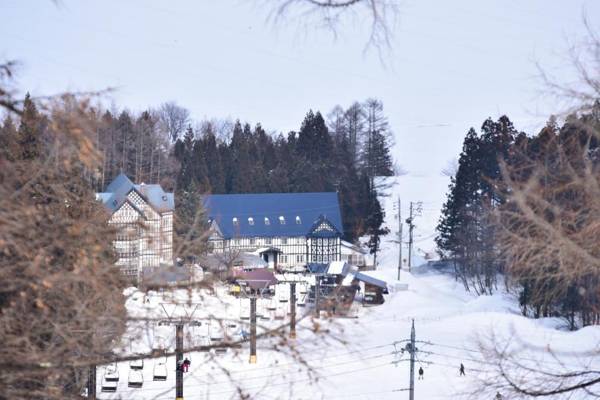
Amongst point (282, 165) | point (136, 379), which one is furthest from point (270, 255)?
point (136, 379)

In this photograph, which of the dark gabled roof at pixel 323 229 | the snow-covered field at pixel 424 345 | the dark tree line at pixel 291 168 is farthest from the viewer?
the dark tree line at pixel 291 168

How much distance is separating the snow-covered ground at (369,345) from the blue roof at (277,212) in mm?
3399

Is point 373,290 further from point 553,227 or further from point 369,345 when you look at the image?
point 553,227

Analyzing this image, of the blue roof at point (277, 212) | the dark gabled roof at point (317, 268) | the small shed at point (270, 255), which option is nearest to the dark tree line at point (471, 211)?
the dark gabled roof at point (317, 268)

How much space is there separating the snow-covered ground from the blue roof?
11.2 ft

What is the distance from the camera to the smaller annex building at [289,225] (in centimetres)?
3005

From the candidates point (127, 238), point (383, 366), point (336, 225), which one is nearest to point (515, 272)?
point (127, 238)

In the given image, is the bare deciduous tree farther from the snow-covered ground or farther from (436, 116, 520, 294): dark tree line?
(436, 116, 520, 294): dark tree line

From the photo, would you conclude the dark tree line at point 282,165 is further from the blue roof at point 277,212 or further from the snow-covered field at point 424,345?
the snow-covered field at point 424,345

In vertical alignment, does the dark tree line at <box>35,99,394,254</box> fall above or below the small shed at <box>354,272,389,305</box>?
above

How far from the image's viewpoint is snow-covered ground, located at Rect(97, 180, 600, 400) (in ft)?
8.54

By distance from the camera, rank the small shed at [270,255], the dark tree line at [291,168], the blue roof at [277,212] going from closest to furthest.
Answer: the small shed at [270,255] < the blue roof at [277,212] < the dark tree line at [291,168]

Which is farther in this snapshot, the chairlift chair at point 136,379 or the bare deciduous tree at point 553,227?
the chairlift chair at point 136,379

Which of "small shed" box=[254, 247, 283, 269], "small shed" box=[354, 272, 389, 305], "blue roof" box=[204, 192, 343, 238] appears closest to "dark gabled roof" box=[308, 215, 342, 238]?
"blue roof" box=[204, 192, 343, 238]
